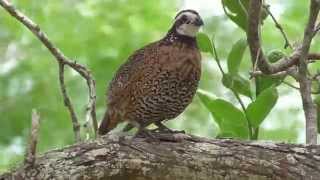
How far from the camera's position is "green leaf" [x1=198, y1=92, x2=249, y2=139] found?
2170 millimetres

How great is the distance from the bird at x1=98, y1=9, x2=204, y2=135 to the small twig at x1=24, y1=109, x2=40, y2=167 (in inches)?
22.5

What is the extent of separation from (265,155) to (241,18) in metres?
0.43

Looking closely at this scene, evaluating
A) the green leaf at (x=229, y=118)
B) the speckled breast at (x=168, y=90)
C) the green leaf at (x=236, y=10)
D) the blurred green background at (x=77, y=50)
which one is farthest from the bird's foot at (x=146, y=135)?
the blurred green background at (x=77, y=50)

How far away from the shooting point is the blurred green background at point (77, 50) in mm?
4133

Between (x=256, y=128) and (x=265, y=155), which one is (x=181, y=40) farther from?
(x=265, y=155)

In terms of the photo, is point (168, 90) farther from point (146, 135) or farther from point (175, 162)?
point (175, 162)

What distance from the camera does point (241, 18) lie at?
2.27 m

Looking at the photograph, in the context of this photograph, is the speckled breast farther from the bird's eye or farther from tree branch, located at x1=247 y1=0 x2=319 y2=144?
tree branch, located at x1=247 y1=0 x2=319 y2=144

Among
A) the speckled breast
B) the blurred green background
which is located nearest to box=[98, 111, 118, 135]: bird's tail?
the speckled breast

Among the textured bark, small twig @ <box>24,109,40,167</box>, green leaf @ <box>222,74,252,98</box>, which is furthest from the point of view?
green leaf @ <box>222,74,252,98</box>

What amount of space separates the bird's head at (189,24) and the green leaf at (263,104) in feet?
1.79

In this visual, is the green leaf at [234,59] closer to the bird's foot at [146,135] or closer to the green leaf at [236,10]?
the green leaf at [236,10]

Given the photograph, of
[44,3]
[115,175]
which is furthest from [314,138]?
[44,3]

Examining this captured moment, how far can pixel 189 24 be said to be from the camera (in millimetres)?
2670
